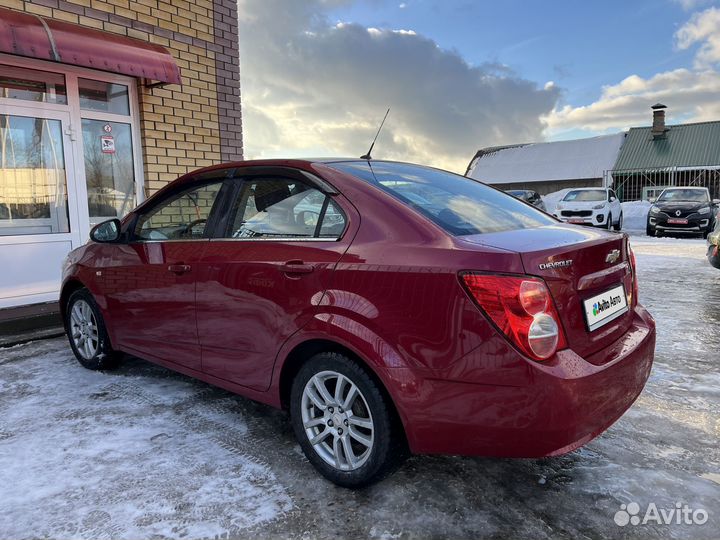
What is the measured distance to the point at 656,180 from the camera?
105ft

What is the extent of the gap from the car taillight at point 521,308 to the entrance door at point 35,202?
18.8 ft

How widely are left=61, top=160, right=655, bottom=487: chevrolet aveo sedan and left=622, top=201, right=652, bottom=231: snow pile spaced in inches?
795

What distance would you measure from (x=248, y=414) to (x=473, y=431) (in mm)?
1674

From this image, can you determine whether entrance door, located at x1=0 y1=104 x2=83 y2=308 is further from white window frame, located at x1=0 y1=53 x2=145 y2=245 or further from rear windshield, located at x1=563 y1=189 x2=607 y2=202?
rear windshield, located at x1=563 y1=189 x2=607 y2=202

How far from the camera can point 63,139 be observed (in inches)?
247

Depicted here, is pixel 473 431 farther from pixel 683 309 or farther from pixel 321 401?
pixel 683 309

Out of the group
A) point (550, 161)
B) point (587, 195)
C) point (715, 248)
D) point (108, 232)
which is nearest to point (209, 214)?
point (108, 232)

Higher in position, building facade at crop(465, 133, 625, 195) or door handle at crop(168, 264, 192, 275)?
building facade at crop(465, 133, 625, 195)

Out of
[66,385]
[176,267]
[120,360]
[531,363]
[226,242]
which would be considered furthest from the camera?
[120,360]

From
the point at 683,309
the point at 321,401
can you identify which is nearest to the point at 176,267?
the point at 321,401

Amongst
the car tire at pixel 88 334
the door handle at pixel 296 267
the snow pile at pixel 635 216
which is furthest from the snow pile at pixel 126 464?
the snow pile at pixel 635 216

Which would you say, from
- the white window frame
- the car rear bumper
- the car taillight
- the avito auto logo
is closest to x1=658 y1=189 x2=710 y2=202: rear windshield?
the white window frame

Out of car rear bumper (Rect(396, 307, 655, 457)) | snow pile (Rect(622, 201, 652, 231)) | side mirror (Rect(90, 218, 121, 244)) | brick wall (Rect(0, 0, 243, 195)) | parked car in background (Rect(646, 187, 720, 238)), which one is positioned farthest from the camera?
snow pile (Rect(622, 201, 652, 231))

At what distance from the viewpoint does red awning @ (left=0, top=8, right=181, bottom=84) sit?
5133 millimetres
